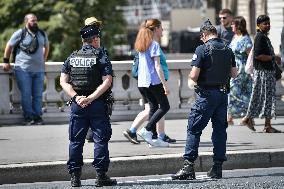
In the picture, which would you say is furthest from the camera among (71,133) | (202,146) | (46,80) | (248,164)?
(46,80)

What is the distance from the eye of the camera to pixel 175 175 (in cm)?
1232

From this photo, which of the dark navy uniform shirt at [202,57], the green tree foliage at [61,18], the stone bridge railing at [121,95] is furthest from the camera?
the green tree foliage at [61,18]

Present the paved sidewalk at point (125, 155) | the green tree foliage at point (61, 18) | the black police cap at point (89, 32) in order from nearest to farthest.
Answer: the black police cap at point (89, 32) → the paved sidewalk at point (125, 155) → the green tree foliage at point (61, 18)

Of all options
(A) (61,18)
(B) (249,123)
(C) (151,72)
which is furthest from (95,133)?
(A) (61,18)

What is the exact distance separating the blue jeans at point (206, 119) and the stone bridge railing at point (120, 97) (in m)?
6.41

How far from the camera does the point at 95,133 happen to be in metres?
11.8

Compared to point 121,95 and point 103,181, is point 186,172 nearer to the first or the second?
point 103,181

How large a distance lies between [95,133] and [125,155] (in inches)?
70.2

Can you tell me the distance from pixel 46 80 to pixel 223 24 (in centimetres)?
338

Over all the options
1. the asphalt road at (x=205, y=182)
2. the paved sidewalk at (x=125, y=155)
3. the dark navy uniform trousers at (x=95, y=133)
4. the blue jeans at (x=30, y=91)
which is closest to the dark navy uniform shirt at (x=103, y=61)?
the dark navy uniform trousers at (x=95, y=133)

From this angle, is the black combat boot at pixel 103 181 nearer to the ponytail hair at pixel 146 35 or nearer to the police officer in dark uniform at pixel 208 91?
the police officer in dark uniform at pixel 208 91

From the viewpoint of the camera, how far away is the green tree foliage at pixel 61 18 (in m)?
49.6

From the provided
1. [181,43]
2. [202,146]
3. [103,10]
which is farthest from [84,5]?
[202,146]

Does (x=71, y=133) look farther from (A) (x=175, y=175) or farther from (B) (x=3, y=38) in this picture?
(B) (x=3, y=38)
